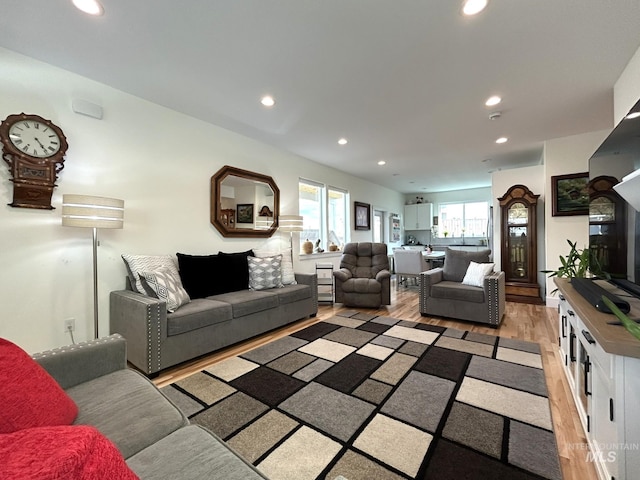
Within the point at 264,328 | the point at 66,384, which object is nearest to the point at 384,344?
the point at 264,328

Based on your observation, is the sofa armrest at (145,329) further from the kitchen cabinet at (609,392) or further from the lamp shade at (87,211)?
the kitchen cabinet at (609,392)

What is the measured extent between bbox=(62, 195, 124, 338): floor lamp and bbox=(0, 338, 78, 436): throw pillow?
1.48m

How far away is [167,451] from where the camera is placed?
903 millimetres

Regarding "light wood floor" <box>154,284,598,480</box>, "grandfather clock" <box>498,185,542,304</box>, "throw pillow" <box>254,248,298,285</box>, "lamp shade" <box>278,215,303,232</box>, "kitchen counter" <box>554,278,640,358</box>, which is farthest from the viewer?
"grandfather clock" <box>498,185,542,304</box>

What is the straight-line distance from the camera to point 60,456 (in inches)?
17.0

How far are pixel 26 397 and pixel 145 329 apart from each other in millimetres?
1510

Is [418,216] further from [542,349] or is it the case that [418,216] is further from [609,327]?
[609,327]

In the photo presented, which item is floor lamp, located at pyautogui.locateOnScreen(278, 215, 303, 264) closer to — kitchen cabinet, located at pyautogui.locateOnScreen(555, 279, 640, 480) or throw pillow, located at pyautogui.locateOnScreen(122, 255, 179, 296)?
throw pillow, located at pyautogui.locateOnScreen(122, 255, 179, 296)

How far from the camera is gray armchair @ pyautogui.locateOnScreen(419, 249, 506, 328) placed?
11.1 feet

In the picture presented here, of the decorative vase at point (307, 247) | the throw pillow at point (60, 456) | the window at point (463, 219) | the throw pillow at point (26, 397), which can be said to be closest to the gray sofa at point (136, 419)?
the throw pillow at point (26, 397)

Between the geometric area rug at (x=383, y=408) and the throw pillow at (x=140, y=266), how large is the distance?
1006mm

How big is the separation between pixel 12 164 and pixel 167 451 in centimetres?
263

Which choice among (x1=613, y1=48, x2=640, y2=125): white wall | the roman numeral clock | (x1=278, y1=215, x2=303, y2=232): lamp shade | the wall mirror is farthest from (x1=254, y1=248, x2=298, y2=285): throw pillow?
(x1=613, y1=48, x2=640, y2=125): white wall

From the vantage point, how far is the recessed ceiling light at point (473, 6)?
5.62 feet
